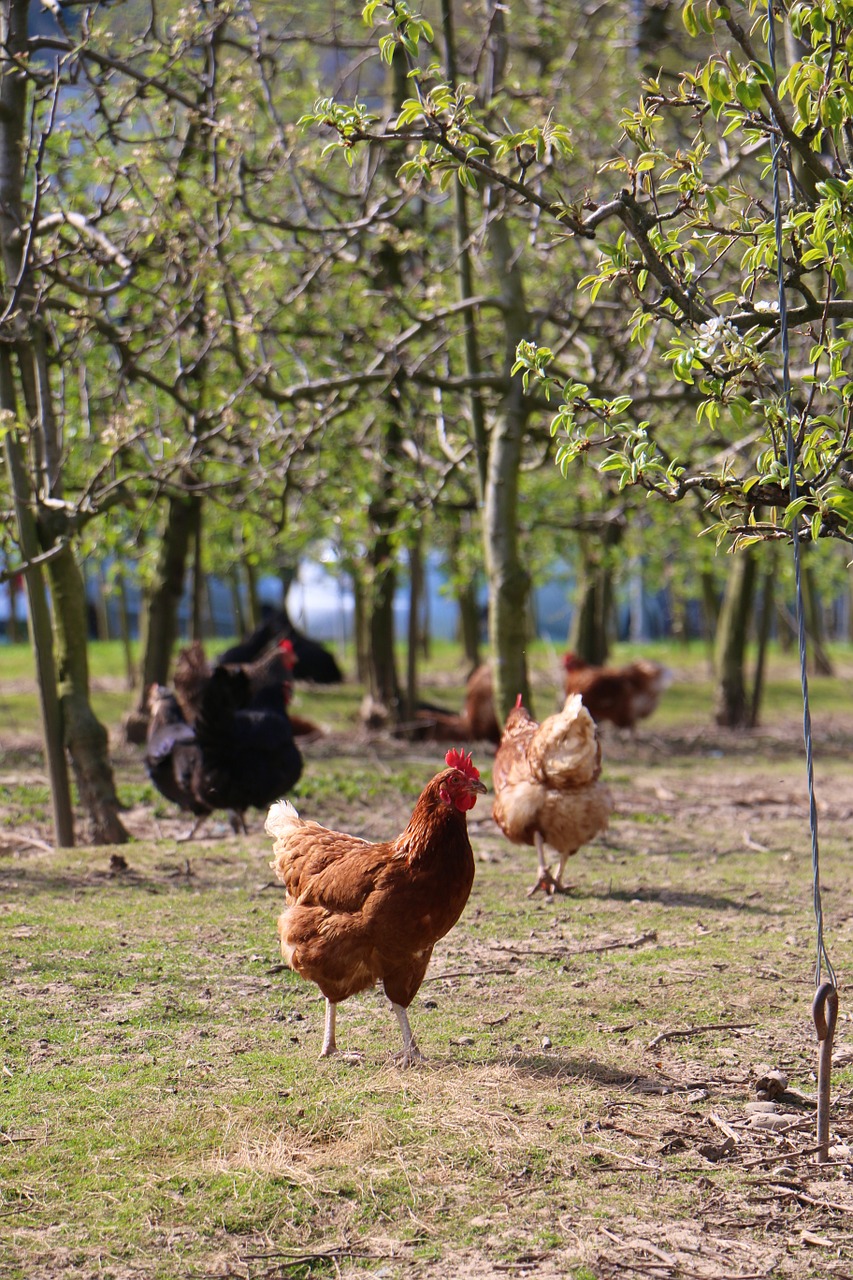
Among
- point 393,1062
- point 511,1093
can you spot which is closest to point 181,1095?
point 393,1062

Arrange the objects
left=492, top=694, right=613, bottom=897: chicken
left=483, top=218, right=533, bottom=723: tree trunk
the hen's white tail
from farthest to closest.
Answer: left=483, top=218, right=533, bottom=723: tree trunk, left=492, top=694, right=613, bottom=897: chicken, the hen's white tail

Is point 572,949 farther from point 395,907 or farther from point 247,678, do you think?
point 247,678

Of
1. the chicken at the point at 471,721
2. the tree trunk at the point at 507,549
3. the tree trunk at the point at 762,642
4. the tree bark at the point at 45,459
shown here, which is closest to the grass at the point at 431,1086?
the tree bark at the point at 45,459

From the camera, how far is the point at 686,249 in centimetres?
399

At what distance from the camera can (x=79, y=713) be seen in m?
8.12

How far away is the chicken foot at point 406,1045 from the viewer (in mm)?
4539

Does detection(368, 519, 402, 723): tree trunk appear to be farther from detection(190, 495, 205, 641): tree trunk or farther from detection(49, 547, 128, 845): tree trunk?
detection(49, 547, 128, 845): tree trunk

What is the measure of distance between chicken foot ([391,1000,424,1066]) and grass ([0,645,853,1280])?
0.25ft

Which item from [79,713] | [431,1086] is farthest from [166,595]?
[431,1086]

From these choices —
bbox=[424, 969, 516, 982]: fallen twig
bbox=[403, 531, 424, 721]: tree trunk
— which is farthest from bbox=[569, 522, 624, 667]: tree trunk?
bbox=[424, 969, 516, 982]: fallen twig

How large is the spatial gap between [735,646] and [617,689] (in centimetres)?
196

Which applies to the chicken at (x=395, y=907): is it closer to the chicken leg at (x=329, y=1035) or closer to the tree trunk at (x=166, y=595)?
the chicken leg at (x=329, y=1035)

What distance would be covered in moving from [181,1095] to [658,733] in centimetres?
1229

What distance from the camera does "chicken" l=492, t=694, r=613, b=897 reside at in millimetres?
7055
